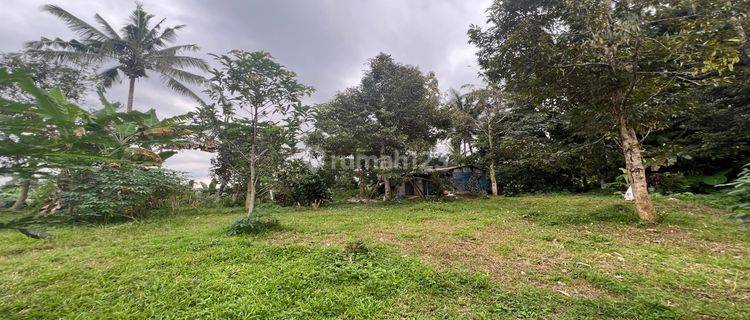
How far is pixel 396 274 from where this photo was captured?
11.2 ft

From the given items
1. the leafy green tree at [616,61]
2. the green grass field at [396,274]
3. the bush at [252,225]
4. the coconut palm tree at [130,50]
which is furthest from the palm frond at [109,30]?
the leafy green tree at [616,61]

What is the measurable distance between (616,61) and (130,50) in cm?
1833

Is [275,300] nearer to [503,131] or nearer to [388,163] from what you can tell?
[388,163]

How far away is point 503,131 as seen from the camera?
46.0ft

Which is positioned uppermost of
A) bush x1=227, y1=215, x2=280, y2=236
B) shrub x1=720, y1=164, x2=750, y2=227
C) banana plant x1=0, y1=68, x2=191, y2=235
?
banana plant x1=0, y1=68, x2=191, y2=235

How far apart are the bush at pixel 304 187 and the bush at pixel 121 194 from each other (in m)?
3.46

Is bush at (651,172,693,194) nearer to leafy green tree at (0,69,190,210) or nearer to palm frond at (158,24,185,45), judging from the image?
leafy green tree at (0,69,190,210)

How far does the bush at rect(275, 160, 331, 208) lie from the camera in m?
11.3

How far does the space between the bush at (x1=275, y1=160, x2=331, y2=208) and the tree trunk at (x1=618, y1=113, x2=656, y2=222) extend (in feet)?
29.3

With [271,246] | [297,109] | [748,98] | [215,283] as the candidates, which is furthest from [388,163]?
[748,98]

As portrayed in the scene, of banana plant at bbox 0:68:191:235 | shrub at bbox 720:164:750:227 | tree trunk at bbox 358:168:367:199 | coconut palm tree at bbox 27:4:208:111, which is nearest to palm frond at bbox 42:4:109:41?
coconut palm tree at bbox 27:4:208:111

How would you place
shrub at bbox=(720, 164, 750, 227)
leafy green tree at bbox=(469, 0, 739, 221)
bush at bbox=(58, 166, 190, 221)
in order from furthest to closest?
bush at bbox=(58, 166, 190, 221) < leafy green tree at bbox=(469, 0, 739, 221) < shrub at bbox=(720, 164, 750, 227)

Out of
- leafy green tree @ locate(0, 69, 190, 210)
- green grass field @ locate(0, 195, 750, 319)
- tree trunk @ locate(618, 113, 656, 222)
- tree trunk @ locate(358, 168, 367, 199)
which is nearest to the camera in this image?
→ leafy green tree @ locate(0, 69, 190, 210)

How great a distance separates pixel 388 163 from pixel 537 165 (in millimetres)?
5248
